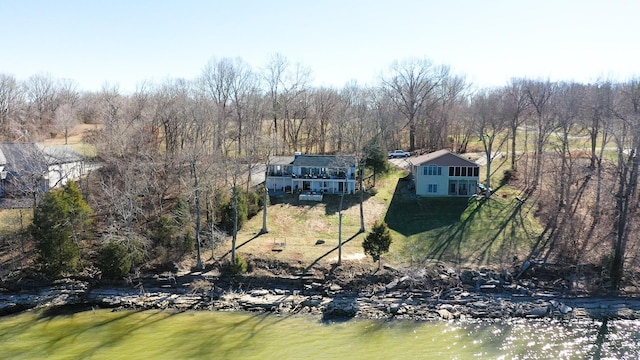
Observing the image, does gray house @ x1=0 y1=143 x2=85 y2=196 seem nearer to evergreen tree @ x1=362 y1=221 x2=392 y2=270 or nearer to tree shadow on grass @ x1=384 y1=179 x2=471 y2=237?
evergreen tree @ x1=362 y1=221 x2=392 y2=270

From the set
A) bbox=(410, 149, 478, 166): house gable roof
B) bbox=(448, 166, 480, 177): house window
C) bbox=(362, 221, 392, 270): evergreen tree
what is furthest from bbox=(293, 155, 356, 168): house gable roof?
bbox=(362, 221, 392, 270): evergreen tree

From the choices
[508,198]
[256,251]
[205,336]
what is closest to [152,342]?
[205,336]

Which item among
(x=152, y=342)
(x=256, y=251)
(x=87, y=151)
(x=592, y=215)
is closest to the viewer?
(x=152, y=342)

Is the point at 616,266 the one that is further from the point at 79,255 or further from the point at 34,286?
the point at 34,286

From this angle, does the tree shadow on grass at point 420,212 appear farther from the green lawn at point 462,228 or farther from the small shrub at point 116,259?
the small shrub at point 116,259

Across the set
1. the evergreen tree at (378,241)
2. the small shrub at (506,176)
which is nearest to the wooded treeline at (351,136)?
the small shrub at (506,176)

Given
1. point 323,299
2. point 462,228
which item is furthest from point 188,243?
point 462,228

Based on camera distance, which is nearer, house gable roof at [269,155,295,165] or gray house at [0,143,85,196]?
gray house at [0,143,85,196]
